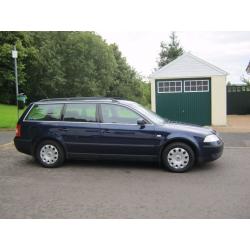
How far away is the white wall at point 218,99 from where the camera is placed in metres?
16.1

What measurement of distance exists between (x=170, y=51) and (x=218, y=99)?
37.8 m

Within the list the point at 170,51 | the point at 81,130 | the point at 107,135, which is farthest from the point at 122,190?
the point at 170,51

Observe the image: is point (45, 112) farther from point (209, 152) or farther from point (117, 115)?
point (209, 152)

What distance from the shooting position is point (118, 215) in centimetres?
479

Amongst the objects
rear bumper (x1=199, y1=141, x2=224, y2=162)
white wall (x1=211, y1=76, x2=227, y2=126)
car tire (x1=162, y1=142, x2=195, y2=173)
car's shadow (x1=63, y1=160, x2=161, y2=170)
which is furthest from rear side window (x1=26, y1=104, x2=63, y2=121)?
white wall (x1=211, y1=76, x2=227, y2=126)

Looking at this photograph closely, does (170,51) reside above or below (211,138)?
above

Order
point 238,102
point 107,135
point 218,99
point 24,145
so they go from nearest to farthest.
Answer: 1. point 107,135
2. point 24,145
3. point 218,99
4. point 238,102

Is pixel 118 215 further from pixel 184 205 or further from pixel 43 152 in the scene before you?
pixel 43 152

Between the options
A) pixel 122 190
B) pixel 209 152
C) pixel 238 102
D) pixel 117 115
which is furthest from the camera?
pixel 238 102

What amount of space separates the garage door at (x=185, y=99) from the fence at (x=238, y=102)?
25.4ft

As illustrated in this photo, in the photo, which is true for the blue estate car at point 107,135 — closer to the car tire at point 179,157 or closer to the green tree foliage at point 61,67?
the car tire at point 179,157

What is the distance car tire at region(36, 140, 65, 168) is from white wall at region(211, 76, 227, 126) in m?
10.5

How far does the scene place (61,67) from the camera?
3791 cm

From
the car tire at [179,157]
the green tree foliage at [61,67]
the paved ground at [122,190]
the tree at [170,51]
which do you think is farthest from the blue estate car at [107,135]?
the tree at [170,51]
